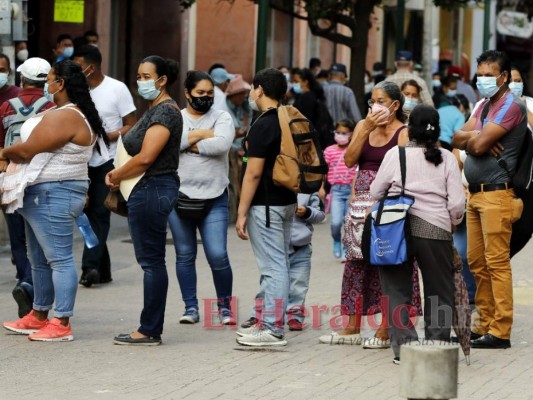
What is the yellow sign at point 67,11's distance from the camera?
19594 mm

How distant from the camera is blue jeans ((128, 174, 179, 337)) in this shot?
9.22 meters

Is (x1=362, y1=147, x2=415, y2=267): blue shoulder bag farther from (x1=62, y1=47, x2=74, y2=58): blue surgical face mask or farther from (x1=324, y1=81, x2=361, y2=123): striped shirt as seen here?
(x1=324, y1=81, x2=361, y2=123): striped shirt

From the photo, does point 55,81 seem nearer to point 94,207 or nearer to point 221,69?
point 94,207

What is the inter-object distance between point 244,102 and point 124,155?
8531 millimetres

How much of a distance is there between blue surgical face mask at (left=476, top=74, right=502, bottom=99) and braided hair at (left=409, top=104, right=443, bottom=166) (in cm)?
84

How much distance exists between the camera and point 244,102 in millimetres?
17781

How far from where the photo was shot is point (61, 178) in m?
9.45

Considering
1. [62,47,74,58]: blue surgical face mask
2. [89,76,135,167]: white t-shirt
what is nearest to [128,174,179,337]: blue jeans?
[89,76,135,167]: white t-shirt

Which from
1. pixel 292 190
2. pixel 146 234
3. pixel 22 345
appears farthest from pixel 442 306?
pixel 22 345

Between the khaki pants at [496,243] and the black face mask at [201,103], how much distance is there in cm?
198

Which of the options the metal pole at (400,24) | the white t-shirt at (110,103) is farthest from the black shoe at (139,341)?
the metal pole at (400,24)

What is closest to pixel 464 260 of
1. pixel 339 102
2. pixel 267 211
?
pixel 267 211

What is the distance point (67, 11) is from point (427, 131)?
38.9 ft

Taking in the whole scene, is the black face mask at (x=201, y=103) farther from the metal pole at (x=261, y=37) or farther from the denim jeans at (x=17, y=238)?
the metal pole at (x=261, y=37)
